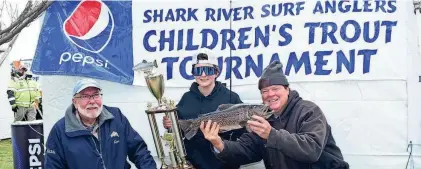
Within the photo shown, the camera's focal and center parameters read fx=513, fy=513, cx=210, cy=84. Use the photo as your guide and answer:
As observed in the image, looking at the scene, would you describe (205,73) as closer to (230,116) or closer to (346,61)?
(230,116)

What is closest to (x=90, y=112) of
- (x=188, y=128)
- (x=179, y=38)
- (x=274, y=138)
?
(x=188, y=128)

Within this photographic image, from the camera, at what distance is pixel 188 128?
12.7ft

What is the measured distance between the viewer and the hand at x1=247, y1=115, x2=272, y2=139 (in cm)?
329

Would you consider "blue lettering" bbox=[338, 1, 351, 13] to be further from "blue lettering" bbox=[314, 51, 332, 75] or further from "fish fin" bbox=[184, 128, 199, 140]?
"fish fin" bbox=[184, 128, 199, 140]

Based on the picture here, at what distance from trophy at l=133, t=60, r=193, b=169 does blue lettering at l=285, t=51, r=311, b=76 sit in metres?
1.27

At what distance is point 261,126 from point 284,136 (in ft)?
0.53

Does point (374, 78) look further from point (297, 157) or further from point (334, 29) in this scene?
point (297, 157)

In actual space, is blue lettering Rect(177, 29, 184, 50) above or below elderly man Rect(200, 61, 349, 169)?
above

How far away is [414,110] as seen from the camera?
4.47 metres

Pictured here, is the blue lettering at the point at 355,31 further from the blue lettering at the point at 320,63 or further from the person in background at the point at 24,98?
the person in background at the point at 24,98

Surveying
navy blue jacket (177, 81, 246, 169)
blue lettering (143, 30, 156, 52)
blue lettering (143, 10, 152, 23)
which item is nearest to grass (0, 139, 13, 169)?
blue lettering (143, 30, 156, 52)

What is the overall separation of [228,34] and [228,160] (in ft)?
4.65

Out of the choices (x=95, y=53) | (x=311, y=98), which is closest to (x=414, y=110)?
(x=311, y=98)

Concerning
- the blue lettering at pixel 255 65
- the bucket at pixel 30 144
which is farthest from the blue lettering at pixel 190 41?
the bucket at pixel 30 144
